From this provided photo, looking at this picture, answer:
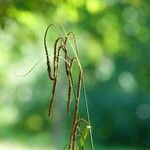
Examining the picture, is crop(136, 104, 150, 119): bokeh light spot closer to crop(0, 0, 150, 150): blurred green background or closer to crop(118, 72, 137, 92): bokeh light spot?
crop(0, 0, 150, 150): blurred green background

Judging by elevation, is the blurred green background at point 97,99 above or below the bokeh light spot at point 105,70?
below

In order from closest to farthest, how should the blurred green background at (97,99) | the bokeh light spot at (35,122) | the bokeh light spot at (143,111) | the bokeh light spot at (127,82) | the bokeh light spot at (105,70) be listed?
the blurred green background at (97,99)
the bokeh light spot at (143,111)
the bokeh light spot at (127,82)
the bokeh light spot at (105,70)
the bokeh light spot at (35,122)

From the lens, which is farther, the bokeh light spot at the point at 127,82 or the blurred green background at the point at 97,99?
the bokeh light spot at the point at 127,82

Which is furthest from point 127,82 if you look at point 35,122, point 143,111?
point 35,122

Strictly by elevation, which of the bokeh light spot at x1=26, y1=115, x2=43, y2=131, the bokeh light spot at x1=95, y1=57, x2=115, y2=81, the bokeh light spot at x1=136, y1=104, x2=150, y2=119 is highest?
the bokeh light spot at x1=95, y1=57, x2=115, y2=81

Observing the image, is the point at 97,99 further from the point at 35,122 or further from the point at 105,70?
the point at 35,122

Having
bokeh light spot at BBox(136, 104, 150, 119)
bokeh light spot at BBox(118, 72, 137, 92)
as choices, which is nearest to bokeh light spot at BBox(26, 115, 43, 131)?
bokeh light spot at BBox(118, 72, 137, 92)

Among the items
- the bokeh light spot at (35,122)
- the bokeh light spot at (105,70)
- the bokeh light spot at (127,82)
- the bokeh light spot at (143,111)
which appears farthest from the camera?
the bokeh light spot at (35,122)

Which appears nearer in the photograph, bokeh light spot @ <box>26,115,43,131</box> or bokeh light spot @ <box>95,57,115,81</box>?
bokeh light spot @ <box>95,57,115,81</box>

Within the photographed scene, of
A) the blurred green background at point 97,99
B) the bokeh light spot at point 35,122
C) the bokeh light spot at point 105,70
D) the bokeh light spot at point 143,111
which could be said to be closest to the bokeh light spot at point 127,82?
the blurred green background at point 97,99

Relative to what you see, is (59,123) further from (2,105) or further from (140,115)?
(2,105)

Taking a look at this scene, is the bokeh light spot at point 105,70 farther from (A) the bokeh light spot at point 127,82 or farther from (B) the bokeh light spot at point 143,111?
(B) the bokeh light spot at point 143,111
